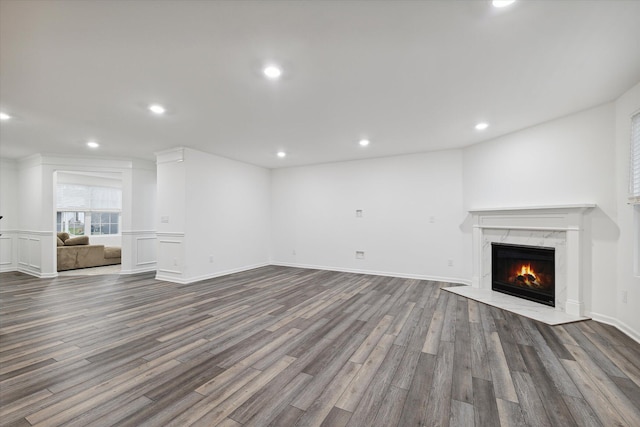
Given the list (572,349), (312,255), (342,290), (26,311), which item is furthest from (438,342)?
(26,311)

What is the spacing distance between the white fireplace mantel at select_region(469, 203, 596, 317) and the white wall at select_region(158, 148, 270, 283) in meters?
4.97

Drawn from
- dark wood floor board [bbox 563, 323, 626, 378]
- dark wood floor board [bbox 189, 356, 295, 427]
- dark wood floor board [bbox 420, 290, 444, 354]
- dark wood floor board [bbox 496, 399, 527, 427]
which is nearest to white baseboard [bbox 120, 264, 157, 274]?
dark wood floor board [bbox 189, 356, 295, 427]

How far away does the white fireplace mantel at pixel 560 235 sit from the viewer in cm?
334

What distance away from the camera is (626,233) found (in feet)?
9.54

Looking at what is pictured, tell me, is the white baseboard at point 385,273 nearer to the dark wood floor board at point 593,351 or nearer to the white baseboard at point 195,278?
the white baseboard at point 195,278

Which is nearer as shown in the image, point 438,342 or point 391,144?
point 438,342

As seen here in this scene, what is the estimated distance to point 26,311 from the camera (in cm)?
352

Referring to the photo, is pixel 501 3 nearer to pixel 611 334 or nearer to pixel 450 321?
pixel 450 321

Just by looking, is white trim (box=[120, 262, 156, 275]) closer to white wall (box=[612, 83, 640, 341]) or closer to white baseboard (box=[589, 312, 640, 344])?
white baseboard (box=[589, 312, 640, 344])

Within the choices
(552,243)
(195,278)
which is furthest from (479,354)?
(195,278)

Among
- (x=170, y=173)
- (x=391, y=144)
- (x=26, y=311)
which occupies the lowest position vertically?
(x=26, y=311)

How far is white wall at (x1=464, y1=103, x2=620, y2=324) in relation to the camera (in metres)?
3.14

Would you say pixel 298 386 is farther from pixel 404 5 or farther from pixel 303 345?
pixel 404 5

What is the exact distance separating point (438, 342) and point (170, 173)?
5310 millimetres
